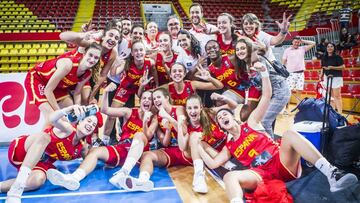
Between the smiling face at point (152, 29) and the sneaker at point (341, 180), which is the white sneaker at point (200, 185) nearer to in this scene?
the sneaker at point (341, 180)

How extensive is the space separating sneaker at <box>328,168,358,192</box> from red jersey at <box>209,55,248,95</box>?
1800 millimetres

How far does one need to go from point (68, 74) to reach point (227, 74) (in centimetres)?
186

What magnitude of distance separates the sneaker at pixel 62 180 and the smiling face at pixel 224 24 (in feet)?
8.23

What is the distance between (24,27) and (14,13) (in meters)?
2.08

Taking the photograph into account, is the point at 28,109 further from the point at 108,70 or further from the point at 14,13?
the point at 14,13

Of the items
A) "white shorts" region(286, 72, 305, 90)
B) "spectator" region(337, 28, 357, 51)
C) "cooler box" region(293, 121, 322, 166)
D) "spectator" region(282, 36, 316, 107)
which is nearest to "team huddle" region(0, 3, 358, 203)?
"cooler box" region(293, 121, 322, 166)

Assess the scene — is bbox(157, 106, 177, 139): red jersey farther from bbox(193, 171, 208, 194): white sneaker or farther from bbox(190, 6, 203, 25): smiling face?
bbox(190, 6, 203, 25): smiling face

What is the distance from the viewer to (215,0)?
720 inches

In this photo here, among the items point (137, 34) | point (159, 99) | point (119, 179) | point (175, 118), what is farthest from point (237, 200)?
point (137, 34)

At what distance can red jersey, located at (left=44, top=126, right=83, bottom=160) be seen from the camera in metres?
3.31

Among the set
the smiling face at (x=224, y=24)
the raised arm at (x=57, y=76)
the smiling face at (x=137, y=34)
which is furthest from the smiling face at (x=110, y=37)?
the smiling face at (x=224, y=24)

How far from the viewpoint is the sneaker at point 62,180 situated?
3066 millimetres

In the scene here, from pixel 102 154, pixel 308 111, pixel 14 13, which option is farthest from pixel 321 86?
pixel 14 13

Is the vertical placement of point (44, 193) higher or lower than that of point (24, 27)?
lower
